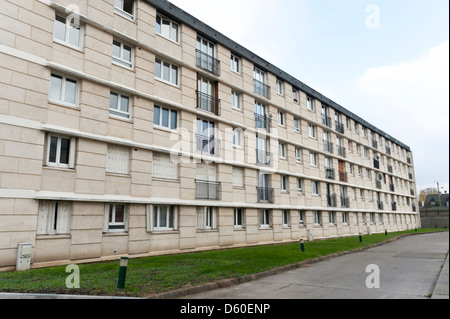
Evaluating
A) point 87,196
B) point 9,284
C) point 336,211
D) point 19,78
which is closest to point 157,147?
point 87,196

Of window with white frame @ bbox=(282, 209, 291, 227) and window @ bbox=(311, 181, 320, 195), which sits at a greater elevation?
window @ bbox=(311, 181, 320, 195)

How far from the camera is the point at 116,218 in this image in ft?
44.6

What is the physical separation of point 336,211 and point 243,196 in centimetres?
1379

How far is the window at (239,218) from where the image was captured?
19.3 metres

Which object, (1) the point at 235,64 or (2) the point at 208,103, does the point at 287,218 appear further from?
(1) the point at 235,64

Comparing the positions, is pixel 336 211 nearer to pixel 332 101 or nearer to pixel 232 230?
pixel 332 101

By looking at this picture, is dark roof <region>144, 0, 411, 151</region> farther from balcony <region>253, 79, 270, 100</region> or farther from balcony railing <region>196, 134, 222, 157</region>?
balcony railing <region>196, 134, 222, 157</region>

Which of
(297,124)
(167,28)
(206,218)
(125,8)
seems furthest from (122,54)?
(297,124)

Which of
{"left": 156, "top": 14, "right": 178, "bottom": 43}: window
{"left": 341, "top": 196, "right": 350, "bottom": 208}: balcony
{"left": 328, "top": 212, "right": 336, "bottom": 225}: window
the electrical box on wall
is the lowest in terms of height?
the electrical box on wall

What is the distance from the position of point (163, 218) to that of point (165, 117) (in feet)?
16.2

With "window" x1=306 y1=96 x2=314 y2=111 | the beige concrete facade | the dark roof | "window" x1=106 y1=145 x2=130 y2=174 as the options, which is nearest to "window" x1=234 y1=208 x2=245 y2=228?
the beige concrete facade

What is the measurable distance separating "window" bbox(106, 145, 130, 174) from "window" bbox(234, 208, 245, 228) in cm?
754

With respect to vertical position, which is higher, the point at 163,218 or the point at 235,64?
the point at 235,64

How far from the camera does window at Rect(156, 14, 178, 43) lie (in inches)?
661
